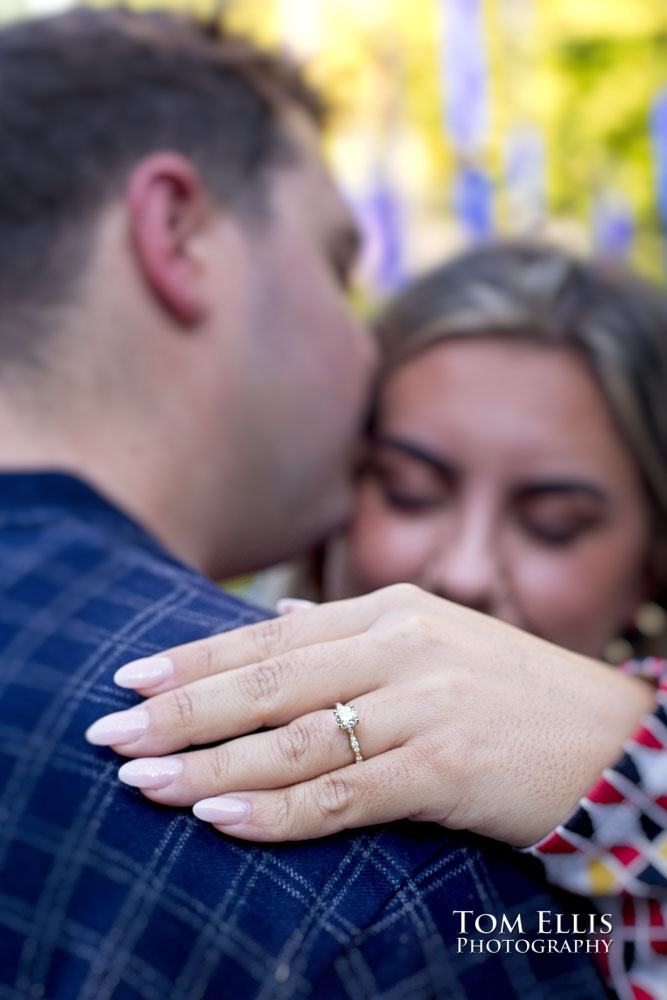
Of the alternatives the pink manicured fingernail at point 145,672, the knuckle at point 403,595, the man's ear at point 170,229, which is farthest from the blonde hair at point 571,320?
the pink manicured fingernail at point 145,672

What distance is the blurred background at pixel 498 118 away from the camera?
7531 millimetres

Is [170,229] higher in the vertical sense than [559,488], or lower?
higher

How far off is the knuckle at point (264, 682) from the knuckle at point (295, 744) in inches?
1.4

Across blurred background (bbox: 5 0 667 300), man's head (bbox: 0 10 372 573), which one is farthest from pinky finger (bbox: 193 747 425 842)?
blurred background (bbox: 5 0 667 300)

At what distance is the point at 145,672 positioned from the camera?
38.9 inches

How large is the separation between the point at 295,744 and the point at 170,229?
1.09 m

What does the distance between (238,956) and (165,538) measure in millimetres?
956

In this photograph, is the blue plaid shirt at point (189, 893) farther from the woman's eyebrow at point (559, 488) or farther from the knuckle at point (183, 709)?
the woman's eyebrow at point (559, 488)

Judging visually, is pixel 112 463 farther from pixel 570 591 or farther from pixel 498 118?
pixel 498 118

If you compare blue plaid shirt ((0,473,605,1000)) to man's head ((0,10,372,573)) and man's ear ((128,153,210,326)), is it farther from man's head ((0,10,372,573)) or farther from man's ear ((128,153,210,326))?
man's ear ((128,153,210,326))

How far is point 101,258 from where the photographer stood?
1.68 metres

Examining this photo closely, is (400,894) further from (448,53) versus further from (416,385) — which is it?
(448,53)

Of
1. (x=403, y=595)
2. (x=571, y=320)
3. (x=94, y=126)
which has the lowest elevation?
(x=403, y=595)

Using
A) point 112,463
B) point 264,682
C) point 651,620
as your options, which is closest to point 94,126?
point 112,463
